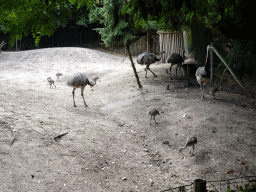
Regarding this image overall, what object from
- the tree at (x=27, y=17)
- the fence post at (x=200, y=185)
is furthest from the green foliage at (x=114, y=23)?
the fence post at (x=200, y=185)

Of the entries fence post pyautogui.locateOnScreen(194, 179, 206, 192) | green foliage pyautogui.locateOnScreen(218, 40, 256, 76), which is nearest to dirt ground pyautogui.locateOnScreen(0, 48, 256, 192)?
green foliage pyautogui.locateOnScreen(218, 40, 256, 76)

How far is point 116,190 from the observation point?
454 cm

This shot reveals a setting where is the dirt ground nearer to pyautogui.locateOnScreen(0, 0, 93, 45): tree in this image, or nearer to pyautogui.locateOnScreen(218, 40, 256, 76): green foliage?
pyautogui.locateOnScreen(218, 40, 256, 76): green foliage

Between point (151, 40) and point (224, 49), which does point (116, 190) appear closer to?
point (224, 49)

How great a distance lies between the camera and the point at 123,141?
6.45 metres

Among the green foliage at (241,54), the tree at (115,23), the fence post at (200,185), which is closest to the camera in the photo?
the fence post at (200,185)

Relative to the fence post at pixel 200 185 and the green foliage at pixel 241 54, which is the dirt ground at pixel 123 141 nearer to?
the green foliage at pixel 241 54

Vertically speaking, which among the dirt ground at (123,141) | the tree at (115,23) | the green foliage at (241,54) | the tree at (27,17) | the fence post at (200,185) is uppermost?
the tree at (115,23)

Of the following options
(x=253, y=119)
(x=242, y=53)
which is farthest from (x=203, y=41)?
(x=253, y=119)

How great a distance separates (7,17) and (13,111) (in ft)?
13.9

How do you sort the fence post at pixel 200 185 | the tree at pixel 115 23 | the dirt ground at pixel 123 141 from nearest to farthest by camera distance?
the fence post at pixel 200 185 < the dirt ground at pixel 123 141 < the tree at pixel 115 23

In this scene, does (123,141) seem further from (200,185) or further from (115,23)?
(115,23)

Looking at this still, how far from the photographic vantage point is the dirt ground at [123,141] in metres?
4.70

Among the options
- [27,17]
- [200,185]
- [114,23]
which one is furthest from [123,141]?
[114,23]
